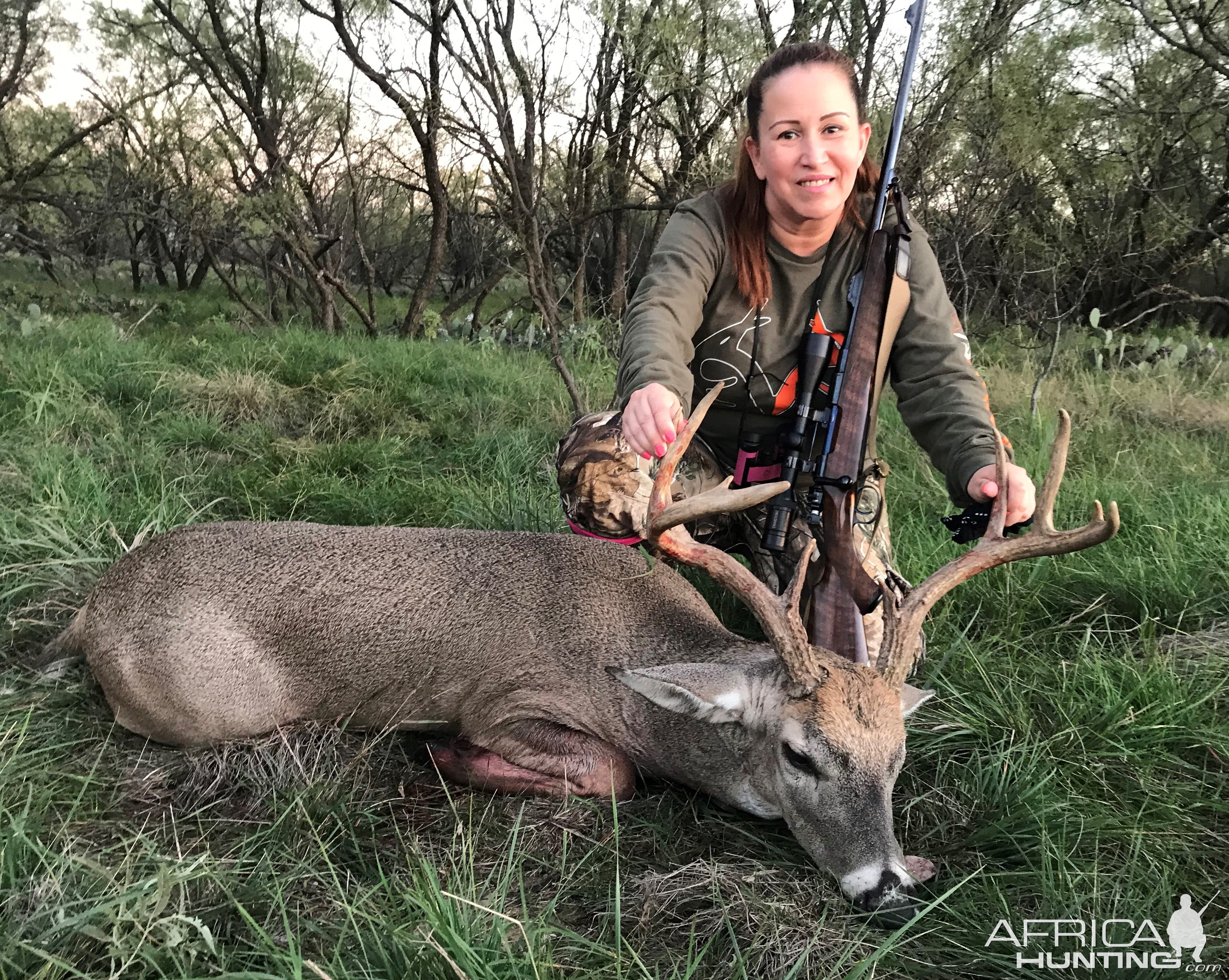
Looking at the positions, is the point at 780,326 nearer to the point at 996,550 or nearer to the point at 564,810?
the point at 996,550

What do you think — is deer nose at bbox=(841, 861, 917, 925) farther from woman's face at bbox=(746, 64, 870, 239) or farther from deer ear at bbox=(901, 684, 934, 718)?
woman's face at bbox=(746, 64, 870, 239)

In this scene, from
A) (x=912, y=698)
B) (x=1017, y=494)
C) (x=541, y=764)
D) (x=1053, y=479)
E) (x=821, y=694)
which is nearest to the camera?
(x=821, y=694)

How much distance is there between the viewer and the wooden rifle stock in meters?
2.58

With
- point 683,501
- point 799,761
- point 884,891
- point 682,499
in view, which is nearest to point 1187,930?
point 884,891

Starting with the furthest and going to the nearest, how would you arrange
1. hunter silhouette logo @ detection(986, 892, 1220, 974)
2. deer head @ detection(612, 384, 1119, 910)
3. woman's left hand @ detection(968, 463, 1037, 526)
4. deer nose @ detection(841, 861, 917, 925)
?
woman's left hand @ detection(968, 463, 1037, 526) → deer head @ detection(612, 384, 1119, 910) → deer nose @ detection(841, 861, 917, 925) → hunter silhouette logo @ detection(986, 892, 1220, 974)

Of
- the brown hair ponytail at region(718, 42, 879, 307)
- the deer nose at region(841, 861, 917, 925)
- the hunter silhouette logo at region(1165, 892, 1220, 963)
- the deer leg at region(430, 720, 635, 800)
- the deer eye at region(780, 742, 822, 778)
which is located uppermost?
the brown hair ponytail at region(718, 42, 879, 307)

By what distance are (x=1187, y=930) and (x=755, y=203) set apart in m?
2.50

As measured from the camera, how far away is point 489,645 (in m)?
2.75

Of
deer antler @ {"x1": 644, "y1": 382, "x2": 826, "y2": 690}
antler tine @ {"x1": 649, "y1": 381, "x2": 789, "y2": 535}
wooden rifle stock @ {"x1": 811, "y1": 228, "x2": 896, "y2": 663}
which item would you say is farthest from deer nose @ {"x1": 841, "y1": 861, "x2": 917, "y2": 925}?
antler tine @ {"x1": 649, "y1": 381, "x2": 789, "y2": 535}

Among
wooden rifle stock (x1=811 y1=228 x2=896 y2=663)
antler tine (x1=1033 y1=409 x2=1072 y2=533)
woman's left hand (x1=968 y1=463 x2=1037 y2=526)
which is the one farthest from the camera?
wooden rifle stock (x1=811 y1=228 x2=896 y2=663)

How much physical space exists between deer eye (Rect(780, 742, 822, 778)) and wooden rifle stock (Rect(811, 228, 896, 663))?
1.24ft

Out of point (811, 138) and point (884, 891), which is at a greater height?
point (811, 138)

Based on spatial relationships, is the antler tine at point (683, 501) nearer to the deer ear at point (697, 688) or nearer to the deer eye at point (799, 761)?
the deer ear at point (697, 688)

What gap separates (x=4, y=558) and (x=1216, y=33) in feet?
39.3
